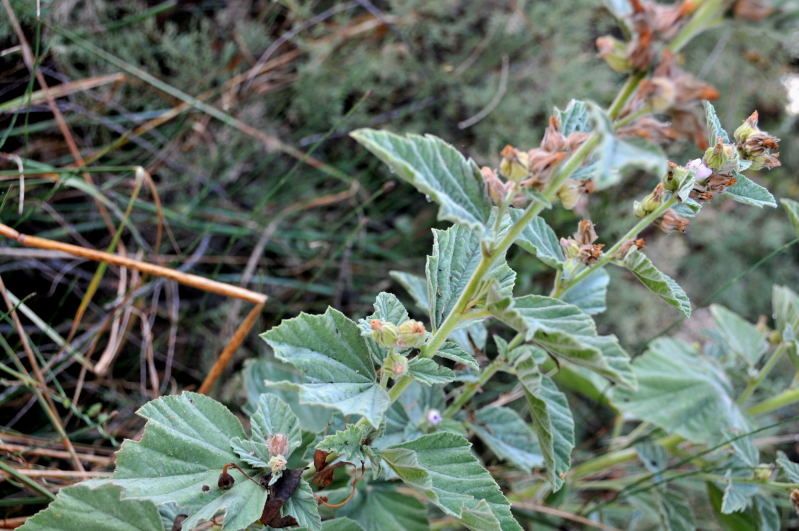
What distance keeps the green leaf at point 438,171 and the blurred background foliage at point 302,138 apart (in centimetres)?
77

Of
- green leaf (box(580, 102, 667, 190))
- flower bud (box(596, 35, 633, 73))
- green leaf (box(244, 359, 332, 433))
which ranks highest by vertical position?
flower bud (box(596, 35, 633, 73))

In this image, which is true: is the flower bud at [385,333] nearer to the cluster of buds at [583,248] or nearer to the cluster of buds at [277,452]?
the cluster of buds at [277,452]

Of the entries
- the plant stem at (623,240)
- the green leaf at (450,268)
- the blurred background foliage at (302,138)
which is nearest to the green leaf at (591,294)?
the plant stem at (623,240)

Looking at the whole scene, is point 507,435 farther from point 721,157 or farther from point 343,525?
point 721,157

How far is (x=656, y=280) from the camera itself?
705 mm

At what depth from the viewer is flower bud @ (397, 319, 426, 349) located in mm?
591

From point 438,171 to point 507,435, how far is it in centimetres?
50

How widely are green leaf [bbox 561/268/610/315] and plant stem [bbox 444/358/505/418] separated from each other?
161 millimetres

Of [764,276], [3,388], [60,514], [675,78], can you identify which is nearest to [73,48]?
[3,388]

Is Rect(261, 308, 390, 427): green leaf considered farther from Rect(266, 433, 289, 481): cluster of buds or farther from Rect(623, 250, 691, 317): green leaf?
Rect(623, 250, 691, 317): green leaf

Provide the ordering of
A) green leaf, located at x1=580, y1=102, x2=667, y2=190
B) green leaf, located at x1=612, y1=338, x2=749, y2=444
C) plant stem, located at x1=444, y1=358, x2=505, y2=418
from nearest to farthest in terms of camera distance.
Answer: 1. green leaf, located at x1=580, y1=102, x2=667, y2=190
2. plant stem, located at x1=444, y1=358, x2=505, y2=418
3. green leaf, located at x1=612, y1=338, x2=749, y2=444

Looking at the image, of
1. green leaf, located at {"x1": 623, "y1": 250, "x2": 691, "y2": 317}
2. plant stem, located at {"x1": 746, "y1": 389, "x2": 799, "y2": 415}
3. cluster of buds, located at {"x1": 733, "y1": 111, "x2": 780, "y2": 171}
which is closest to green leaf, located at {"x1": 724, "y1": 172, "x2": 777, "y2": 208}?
cluster of buds, located at {"x1": 733, "y1": 111, "x2": 780, "y2": 171}

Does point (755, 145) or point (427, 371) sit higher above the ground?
point (755, 145)

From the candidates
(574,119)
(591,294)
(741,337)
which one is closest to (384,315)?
(574,119)
